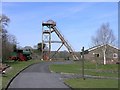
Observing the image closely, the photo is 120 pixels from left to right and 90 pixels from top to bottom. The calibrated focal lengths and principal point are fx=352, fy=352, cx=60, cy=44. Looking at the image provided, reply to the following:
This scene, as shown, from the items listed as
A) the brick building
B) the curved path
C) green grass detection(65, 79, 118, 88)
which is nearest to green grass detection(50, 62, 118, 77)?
the curved path

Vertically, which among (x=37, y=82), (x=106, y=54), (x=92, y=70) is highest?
(x=106, y=54)

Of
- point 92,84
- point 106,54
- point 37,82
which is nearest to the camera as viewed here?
point 92,84

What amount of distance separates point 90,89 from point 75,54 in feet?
241

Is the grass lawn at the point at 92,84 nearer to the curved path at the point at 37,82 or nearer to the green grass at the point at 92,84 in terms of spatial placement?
the green grass at the point at 92,84

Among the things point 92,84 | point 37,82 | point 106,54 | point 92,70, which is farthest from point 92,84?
point 106,54

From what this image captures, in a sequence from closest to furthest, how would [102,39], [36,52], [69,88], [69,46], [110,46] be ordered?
[69,88] < [102,39] < [110,46] < [69,46] < [36,52]

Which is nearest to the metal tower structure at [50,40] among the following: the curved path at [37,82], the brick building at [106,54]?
the brick building at [106,54]

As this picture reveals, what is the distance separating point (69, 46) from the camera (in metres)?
93.6

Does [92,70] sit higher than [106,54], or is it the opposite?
[106,54]

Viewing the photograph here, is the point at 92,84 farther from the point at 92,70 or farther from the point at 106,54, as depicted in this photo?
the point at 106,54

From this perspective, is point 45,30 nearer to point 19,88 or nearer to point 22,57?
point 22,57

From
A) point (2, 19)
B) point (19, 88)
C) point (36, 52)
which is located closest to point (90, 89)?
point (19, 88)

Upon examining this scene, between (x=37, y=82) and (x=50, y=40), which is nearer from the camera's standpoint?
(x=37, y=82)

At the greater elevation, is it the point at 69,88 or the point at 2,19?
the point at 2,19
